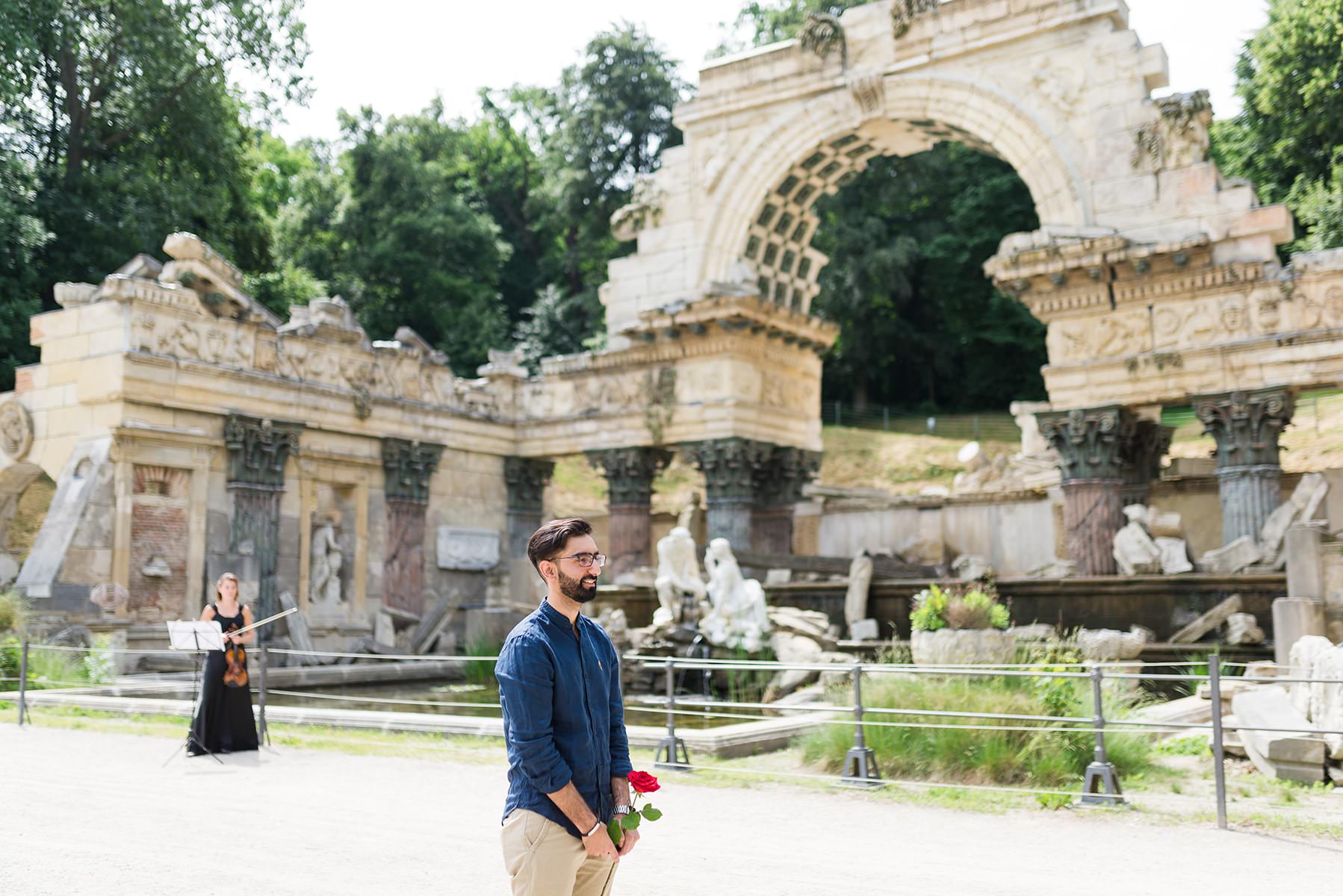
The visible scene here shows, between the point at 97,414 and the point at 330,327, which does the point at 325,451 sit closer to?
the point at 330,327

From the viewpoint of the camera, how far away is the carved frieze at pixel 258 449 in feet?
65.3

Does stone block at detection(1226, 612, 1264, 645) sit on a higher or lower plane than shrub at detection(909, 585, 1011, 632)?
lower

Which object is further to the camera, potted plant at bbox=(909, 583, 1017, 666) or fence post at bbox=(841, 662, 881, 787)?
potted plant at bbox=(909, 583, 1017, 666)

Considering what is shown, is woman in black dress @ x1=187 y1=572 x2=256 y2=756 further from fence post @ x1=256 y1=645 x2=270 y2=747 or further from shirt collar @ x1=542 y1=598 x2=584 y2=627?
shirt collar @ x1=542 y1=598 x2=584 y2=627

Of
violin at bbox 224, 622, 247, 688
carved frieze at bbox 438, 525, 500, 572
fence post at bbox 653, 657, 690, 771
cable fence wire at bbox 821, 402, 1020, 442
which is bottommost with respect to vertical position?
Answer: fence post at bbox 653, 657, 690, 771

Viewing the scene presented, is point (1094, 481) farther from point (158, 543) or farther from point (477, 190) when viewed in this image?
point (477, 190)

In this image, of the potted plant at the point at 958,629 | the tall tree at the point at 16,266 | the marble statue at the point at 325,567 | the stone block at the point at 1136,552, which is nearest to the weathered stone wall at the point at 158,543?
the marble statue at the point at 325,567

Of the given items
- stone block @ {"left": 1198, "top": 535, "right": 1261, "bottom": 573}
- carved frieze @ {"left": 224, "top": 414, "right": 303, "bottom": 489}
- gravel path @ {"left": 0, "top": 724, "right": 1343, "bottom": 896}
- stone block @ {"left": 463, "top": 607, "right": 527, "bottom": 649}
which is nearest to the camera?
gravel path @ {"left": 0, "top": 724, "right": 1343, "bottom": 896}

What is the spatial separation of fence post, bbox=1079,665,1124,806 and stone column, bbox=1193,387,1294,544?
38.5 feet

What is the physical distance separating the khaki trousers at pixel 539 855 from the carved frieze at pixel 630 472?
21.0 meters

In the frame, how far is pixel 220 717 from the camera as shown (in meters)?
10.5

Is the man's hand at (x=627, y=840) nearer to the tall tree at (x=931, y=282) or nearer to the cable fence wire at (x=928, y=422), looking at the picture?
the cable fence wire at (x=928, y=422)

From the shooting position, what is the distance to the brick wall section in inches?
725

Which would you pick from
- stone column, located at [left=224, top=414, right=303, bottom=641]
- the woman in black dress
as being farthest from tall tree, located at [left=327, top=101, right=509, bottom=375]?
the woman in black dress
